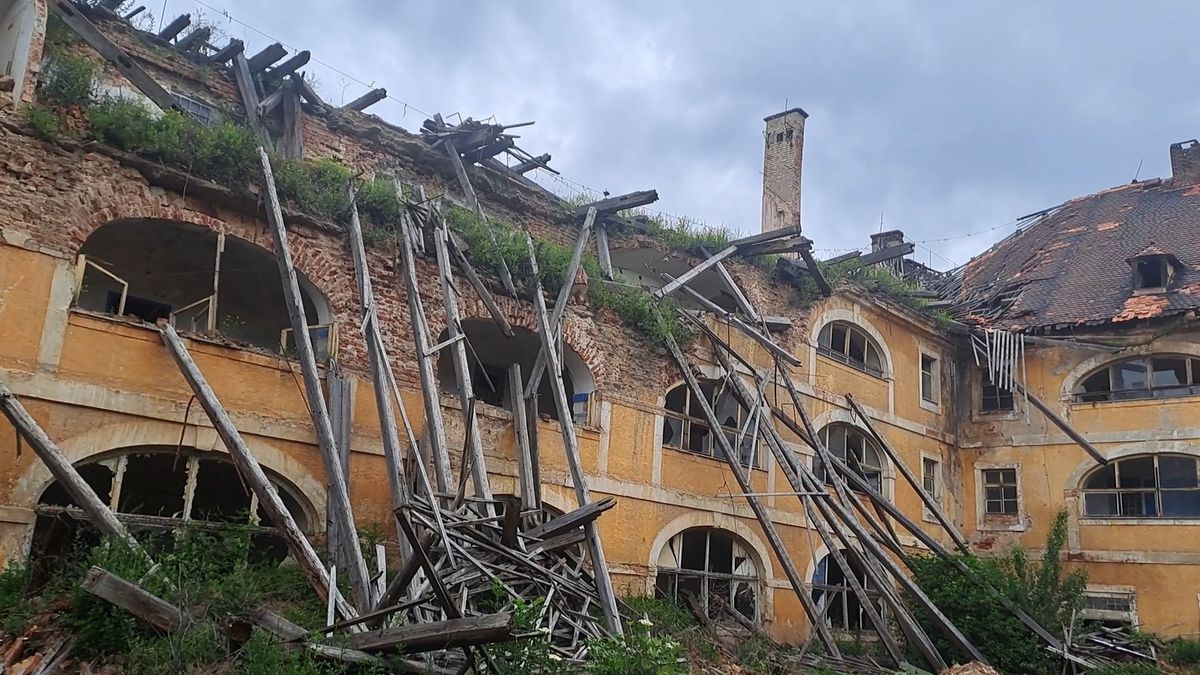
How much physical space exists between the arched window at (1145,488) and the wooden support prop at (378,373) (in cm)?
1427

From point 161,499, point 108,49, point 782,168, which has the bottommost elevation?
point 161,499

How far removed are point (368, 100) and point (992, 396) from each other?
1428cm

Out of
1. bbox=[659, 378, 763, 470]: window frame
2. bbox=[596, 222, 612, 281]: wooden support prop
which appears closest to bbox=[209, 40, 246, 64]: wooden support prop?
bbox=[596, 222, 612, 281]: wooden support prop

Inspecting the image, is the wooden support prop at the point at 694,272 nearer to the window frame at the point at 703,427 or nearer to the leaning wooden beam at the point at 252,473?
the window frame at the point at 703,427

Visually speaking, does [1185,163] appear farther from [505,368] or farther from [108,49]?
[108,49]

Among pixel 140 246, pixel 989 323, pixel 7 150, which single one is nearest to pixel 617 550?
pixel 140 246

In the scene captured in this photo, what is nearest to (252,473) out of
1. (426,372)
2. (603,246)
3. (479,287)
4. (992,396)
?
(426,372)

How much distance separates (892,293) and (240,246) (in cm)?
1325

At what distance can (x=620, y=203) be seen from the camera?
1747 centimetres

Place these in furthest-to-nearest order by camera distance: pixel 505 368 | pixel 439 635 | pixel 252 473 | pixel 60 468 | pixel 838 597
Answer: pixel 838 597 < pixel 505 368 < pixel 252 473 < pixel 60 468 < pixel 439 635

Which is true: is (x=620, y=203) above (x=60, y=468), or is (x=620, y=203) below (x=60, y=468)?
above

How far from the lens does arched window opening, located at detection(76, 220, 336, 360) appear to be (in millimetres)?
12617

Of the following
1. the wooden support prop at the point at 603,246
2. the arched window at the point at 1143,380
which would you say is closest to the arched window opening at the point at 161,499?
the wooden support prop at the point at 603,246

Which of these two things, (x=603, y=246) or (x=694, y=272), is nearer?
(x=694, y=272)
